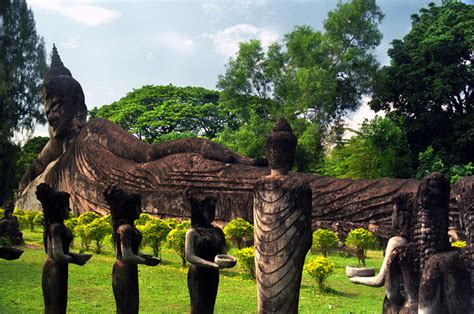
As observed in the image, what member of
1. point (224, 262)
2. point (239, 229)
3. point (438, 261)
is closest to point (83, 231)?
point (239, 229)

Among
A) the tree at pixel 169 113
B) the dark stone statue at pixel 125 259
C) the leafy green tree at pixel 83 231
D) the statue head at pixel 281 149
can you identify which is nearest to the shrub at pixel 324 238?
the leafy green tree at pixel 83 231

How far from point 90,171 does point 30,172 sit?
3.78 metres

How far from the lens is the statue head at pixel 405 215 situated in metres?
4.78

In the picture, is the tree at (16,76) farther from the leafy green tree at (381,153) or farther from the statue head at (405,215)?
the statue head at (405,215)

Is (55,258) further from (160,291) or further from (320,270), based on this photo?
(320,270)

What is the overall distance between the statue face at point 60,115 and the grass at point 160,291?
223 inches

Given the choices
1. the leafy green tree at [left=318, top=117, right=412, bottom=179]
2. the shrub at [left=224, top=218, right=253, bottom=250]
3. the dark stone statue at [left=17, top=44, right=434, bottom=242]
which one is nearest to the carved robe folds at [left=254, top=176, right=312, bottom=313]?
the dark stone statue at [left=17, top=44, right=434, bottom=242]

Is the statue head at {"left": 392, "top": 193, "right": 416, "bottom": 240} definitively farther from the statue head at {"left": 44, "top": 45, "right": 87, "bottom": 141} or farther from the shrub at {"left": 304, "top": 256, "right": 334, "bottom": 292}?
the statue head at {"left": 44, "top": 45, "right": 87, "bottom": 141}

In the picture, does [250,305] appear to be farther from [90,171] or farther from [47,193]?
[90,171]

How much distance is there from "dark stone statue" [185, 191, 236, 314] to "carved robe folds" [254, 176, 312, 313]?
2.56ft

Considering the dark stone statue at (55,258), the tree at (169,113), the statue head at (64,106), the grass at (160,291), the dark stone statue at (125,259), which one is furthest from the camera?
the tree at (169,113)

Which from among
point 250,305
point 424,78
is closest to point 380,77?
point 424,78

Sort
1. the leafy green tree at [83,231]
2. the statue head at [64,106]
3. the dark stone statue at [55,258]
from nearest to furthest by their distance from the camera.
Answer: the dark stone statue at [55,258] < the leafy green tree at [83,231] < the statue head at [64,106]

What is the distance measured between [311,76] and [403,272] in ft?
70.5
